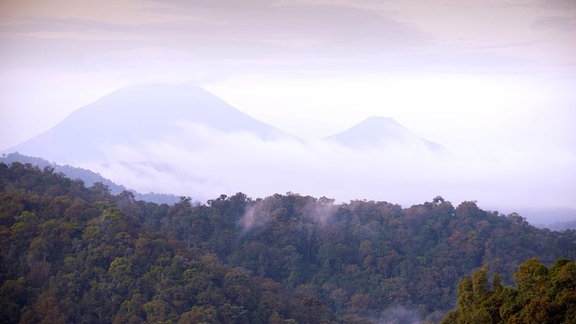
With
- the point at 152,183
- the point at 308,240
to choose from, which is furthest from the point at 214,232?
the point at 152,183

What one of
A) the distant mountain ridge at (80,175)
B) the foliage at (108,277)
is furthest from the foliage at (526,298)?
the distant mountain ridge at (80,175)

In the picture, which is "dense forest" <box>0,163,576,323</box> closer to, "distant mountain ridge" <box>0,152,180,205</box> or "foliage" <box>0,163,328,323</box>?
"foliage" <box>0,163,328,323</box>

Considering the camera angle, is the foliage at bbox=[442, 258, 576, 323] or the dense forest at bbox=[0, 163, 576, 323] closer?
the foliage at bbox=[442, 258, 576, 323]

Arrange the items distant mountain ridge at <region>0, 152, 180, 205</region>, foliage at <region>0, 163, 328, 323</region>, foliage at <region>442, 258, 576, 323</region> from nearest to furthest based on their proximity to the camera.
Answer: foliage at <region>442, 258, 576, 323</region>, foliage at <region>0, 163, 328, 323</region>, distant mountain ridge at <region>0, 152, 180, 205</region>

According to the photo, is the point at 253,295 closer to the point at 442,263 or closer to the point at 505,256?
A: the point at 442,263

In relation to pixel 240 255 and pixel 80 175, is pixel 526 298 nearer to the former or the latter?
pixel 240 255

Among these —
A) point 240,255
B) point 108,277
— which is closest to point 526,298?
point 108,277

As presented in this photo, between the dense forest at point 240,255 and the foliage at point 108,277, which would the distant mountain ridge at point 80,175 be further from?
the foliage at point 108,277

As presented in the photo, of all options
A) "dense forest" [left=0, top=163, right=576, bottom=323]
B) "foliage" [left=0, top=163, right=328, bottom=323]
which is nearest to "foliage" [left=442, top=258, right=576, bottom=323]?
"dense forest" [left=0, top=163, right=576, bottom=323]
